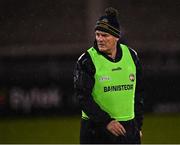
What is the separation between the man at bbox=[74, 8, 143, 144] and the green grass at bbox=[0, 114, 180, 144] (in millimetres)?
3918

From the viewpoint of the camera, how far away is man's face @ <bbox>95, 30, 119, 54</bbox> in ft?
22.1

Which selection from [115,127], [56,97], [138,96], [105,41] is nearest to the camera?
[115,127]

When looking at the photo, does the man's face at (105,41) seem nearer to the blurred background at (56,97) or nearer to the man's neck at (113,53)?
the man's neck at (113,53)

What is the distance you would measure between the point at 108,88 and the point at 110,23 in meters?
0.57

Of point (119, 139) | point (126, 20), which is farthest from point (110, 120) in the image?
point (126, 20)

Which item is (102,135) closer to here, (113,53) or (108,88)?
(108,88)

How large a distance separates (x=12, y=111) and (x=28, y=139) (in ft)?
3.50

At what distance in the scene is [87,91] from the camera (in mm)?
6652

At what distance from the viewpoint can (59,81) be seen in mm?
12266

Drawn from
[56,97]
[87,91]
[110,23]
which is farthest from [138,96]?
[56,97]

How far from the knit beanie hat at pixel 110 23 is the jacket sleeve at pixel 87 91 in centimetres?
29

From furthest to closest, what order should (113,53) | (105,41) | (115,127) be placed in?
1. (113,53)
2. (105,41)
3. (115,127)

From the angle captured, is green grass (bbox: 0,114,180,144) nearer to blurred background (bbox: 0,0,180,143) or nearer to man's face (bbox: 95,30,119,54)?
blurred background (bbox: 0,0,180,143)

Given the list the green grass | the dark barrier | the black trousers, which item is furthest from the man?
the dark barrier
